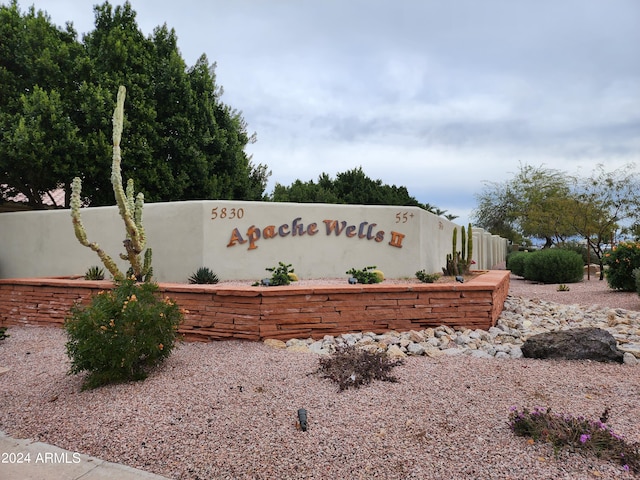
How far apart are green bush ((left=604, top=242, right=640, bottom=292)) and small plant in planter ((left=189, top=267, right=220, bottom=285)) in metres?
10.9

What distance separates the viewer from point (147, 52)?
14711mm

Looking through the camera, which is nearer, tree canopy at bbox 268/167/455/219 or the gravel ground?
the gravel ground

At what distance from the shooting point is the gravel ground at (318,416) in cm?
302

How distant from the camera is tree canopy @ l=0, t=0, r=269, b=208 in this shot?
12.0m

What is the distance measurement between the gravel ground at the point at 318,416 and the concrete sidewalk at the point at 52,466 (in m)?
0.10

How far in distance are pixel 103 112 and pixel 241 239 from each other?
6547mm


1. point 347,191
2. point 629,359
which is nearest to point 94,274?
point 629,359

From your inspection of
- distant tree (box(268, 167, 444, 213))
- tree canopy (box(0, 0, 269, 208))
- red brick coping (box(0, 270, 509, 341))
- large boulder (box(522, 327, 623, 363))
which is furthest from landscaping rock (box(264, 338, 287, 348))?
distant tree (box(268, 167, 444, 213))

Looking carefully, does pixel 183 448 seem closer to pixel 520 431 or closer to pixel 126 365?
pixel 126 365

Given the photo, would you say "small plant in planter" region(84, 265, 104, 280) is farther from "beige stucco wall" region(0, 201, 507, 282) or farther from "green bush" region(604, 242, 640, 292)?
"green bush" region(604, 242, 640, 292)

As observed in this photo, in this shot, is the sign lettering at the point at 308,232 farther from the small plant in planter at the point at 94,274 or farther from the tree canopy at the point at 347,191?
the tree canopy at the point at 347,191

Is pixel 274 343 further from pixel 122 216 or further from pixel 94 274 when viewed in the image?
pixel 94 274

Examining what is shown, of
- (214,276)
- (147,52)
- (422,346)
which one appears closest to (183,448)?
(422,346)

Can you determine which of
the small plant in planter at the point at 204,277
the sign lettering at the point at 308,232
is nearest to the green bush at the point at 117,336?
the small plant in planter at the point at 204,277
